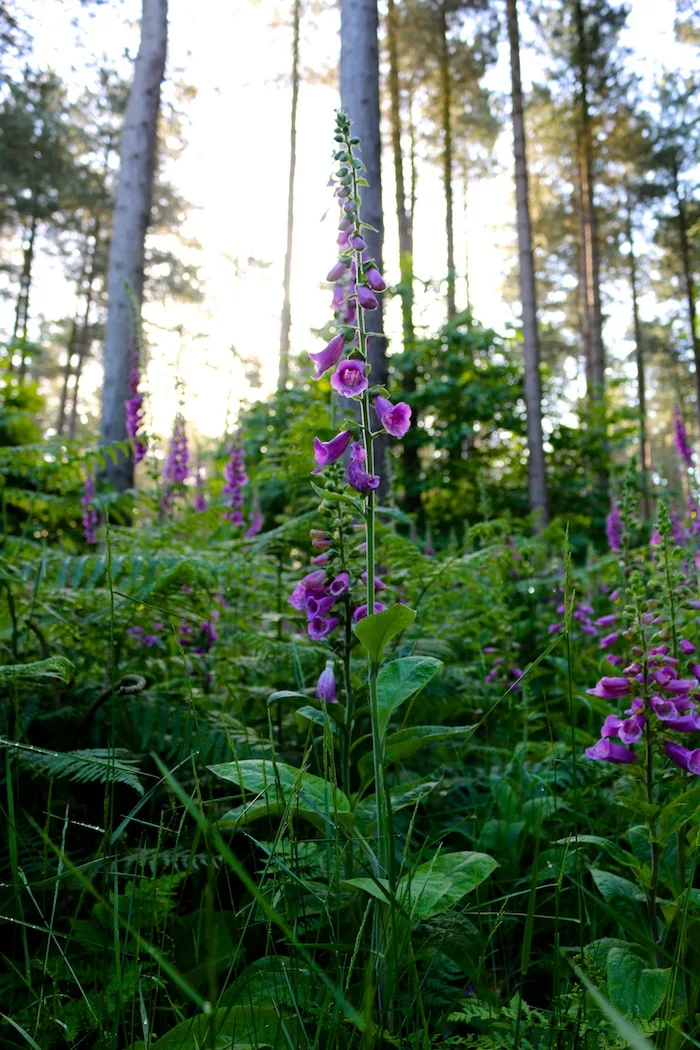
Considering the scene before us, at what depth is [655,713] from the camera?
5.32 ft

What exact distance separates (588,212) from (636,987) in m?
20.4

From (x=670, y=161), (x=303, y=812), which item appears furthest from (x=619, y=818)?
(x=670, y=161)

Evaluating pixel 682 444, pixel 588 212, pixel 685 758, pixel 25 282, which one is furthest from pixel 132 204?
pixel 25 282

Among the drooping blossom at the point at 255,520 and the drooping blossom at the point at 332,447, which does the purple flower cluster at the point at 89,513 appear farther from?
the drooping blossom at the point at 332,447

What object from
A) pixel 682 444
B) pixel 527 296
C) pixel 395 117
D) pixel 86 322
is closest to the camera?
pixel 682 444

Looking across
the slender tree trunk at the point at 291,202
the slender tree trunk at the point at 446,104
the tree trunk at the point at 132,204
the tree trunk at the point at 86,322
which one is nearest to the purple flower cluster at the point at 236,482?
the tree trunk at the point at 132,204

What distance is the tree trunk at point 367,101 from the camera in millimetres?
5066

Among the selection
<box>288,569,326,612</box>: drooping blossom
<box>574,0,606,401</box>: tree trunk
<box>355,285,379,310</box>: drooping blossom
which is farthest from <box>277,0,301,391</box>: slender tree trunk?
<box>288,569,326,612</box>: drooping blossom

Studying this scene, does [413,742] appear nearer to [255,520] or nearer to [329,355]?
[329,355]

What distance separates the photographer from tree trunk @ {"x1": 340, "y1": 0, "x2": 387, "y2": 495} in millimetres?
5066

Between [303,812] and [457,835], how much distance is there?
1027mm

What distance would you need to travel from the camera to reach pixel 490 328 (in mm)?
10844

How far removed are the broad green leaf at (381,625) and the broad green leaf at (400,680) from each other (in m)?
0.09

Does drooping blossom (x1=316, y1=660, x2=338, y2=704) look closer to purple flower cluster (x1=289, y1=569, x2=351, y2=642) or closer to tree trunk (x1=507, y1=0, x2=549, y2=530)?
purple flower cluster (x1=289, y1=569, x2=351, y2=642)
